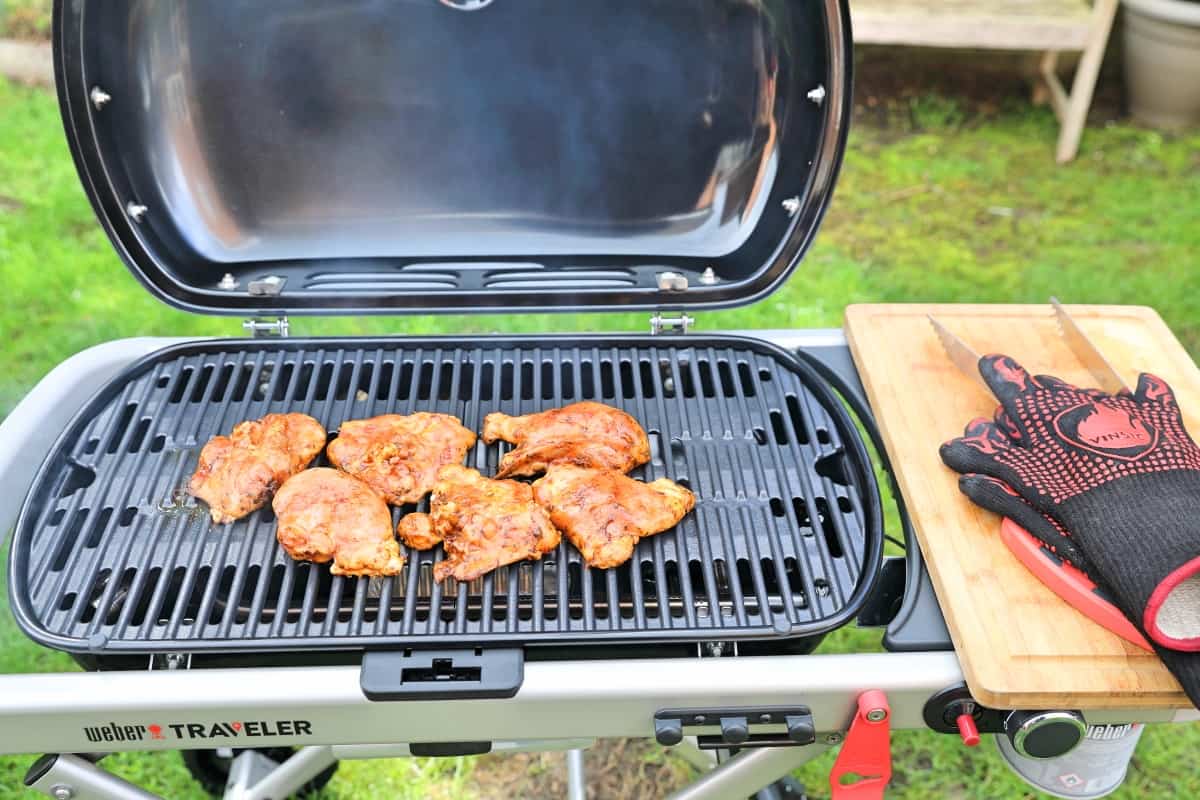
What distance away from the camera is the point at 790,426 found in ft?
5.56

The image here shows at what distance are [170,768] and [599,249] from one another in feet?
5.96

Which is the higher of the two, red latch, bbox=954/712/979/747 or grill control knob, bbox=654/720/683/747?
grill control knob, bbox=654/720/683/747

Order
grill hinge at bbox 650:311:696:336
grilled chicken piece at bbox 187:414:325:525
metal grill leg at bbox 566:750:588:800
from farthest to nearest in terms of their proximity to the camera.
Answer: metal grill leg at bbox 566:750:588:800, grill hinge at bbox 650:311:696:336, grilled chicken piece at bbox 187:414:325:525

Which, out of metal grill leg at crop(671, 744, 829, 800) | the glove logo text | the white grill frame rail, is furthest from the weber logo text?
the glove logo text

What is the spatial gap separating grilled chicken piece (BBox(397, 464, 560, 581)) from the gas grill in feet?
0.12

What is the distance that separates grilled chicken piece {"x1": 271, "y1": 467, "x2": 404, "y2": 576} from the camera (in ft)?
4.66

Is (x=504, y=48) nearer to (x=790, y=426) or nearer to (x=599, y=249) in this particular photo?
(x=599, y=249)

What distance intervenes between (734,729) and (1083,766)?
25.2 inches

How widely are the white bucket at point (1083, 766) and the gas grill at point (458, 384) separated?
0.14m

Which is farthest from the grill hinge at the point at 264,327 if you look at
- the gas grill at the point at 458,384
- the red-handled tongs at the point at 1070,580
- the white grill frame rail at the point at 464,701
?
the red-handled tongs at the point at 1070,580

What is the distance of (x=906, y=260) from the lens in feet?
14.1

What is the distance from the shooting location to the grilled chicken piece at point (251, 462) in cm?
150

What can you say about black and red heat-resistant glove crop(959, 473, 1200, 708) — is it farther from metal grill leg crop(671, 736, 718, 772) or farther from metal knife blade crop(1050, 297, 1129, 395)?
metal grill leg crop(671, 736, 718, 772)

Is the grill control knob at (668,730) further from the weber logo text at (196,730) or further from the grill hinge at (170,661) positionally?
the grill hinge at (170,661)
